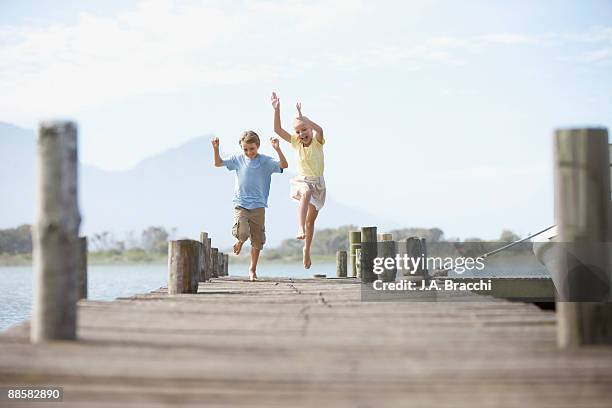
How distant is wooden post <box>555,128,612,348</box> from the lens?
4.36 meters

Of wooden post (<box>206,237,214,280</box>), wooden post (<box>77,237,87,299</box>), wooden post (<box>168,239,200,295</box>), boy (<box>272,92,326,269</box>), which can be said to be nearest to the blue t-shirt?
boy (<box>272,92,326,269</box>)

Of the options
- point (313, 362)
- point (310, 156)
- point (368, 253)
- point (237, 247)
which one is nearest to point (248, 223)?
point (237, 247)

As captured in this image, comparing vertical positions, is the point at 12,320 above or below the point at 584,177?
below

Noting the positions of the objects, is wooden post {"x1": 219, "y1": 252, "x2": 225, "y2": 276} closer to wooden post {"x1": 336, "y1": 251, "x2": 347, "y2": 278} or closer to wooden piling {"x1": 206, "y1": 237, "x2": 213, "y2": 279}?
wooden piling {"x1": 206, "y1": 237, "x2": 213, "y2": 279}

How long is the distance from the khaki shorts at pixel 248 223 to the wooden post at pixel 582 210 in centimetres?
666

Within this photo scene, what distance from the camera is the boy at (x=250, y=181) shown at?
10.6 m

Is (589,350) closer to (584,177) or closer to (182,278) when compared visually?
(584,177)

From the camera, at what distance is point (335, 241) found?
259 feet

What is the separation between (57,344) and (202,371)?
109 cm

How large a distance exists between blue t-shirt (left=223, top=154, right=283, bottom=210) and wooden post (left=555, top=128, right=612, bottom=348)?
21.1ft

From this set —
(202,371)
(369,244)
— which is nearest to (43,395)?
(202,371)

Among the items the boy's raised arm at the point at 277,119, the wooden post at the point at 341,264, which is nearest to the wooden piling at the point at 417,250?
the boy's raised arm at the point at 277,119

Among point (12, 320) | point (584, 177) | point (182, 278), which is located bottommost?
point (12, 320)

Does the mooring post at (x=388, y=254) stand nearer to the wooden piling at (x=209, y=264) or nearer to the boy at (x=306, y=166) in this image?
the boy at (x=306, y=166)
